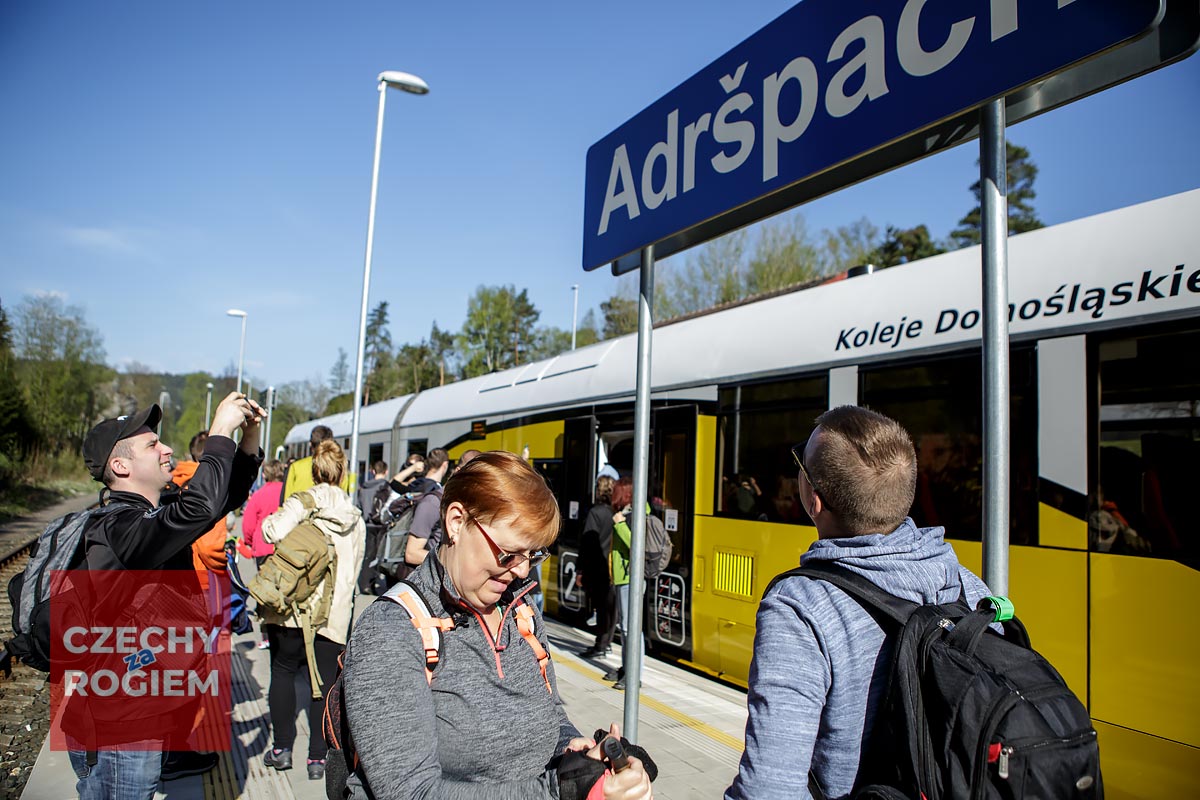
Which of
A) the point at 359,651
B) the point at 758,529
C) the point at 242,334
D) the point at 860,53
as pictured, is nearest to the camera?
the point at 359,651

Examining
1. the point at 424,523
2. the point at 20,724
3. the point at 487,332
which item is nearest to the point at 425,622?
the point at 424,523

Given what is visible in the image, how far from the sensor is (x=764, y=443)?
640 cm

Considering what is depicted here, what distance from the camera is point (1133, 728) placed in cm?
366

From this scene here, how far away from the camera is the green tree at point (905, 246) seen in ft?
119

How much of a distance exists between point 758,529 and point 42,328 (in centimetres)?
4136

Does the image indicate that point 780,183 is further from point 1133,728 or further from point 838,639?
point 1133,728

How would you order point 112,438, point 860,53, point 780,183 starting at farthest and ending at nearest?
1. point 112,438
2. point 780,183
3. point 860,53

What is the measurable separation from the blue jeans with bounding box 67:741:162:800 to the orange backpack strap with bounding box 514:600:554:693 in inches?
68.8

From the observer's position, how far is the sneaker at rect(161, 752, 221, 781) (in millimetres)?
4586

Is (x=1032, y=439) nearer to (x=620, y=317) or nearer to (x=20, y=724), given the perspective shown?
(x=20, y=724)

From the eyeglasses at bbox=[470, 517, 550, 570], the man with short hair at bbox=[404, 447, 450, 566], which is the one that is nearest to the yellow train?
the man with short hair at bbox=[404, 447, 450, 566]

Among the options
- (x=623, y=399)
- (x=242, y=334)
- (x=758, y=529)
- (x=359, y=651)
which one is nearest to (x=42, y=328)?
(x=242, y=334)

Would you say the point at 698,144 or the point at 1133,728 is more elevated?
the point at 698,144

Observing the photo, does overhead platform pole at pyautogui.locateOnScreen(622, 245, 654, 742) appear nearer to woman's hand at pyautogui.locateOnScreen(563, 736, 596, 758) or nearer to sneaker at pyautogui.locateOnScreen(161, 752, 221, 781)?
woman's hand at pyautogui.locateOnScreen(563, 736, 596, 758)
